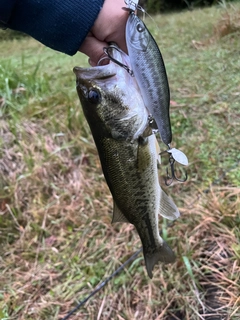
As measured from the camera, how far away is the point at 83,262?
219cm

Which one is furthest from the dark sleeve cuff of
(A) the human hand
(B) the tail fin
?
(B) the tail fin

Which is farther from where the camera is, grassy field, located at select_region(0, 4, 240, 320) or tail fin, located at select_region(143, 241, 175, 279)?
grassy field, located at select_region(0, 4, 240, 320)

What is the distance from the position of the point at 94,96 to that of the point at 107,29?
240 mm

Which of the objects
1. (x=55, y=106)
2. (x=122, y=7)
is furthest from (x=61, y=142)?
(x=122, y=7)

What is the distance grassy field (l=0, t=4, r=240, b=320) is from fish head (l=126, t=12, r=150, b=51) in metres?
1.25

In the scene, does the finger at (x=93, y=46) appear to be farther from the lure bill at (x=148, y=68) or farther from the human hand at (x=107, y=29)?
the lure bill at (x=148, y=68)

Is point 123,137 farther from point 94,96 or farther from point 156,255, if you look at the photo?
point 156,255

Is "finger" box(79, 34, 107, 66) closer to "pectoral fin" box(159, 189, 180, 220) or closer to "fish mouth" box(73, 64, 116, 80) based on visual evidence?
"fish mouth" box(73, 64, 116, 80)

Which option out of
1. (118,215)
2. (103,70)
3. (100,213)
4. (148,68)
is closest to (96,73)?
(103,70)

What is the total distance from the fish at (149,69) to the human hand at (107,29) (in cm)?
9

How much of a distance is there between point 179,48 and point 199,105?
158cm

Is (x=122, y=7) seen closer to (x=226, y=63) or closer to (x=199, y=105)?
(x=199, y=105)

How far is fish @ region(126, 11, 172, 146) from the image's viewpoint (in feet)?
3.22

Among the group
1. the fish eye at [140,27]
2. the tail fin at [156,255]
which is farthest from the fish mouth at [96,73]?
the tail fin at [156,255]
